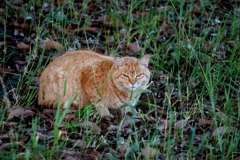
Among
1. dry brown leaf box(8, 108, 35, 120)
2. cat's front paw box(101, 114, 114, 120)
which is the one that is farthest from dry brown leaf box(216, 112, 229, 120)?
dry brown leaf box(8, 108, 35, 120)

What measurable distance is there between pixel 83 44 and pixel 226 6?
10.8 feet

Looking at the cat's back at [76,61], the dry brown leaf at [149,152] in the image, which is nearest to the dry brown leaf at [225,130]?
the dry brown leaf at [149,152]

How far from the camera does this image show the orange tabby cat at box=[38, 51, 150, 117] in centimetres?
494

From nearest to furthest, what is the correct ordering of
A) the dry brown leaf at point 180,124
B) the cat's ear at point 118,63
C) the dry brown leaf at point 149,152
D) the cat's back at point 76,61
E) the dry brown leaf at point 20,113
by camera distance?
the dry brown leaf at point 149,152
the dry brown leaf at point 20,113
the dry brown leaf at point 180,124
the cat's ear at point 118,63
the cat's back at point 76,61

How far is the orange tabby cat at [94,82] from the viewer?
4.94 m

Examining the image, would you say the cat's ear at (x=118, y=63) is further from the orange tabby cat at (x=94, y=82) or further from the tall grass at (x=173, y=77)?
the tall grass at (x=173, y=77)

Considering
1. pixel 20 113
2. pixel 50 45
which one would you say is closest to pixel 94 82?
pixel 20 113

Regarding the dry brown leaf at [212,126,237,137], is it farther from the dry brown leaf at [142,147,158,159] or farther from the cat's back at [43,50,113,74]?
the cat's back at [43,50,113,74]

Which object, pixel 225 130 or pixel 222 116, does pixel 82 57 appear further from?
pixel 225 130

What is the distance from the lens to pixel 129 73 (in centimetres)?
489

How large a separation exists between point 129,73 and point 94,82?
0.46 metres

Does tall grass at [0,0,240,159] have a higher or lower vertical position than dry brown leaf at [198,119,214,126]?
higher

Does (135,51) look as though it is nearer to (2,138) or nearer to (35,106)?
(35,106)

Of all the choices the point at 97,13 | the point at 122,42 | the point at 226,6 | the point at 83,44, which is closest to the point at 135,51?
the point at 122,42
